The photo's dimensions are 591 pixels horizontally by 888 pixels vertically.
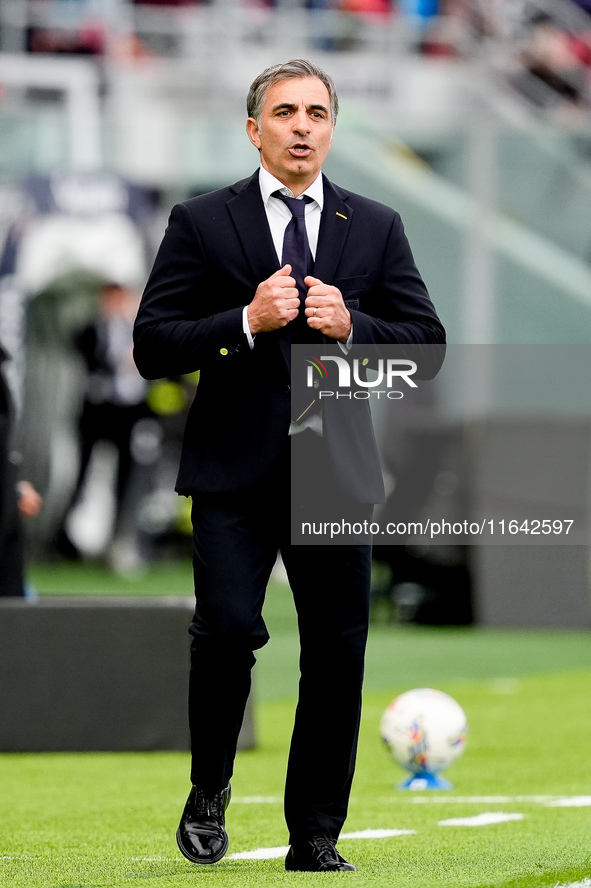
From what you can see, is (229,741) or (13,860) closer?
(229,741)

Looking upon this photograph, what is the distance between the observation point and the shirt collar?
4.48m

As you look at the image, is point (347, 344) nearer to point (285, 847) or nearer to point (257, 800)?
point (285, 847)

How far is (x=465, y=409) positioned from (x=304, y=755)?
9746 millimetres

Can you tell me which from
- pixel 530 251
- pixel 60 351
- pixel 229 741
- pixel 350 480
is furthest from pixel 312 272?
pixel 60 351

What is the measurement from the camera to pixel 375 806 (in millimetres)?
6438

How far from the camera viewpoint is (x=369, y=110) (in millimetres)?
19047

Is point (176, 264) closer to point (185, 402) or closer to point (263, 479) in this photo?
point (263, 479)

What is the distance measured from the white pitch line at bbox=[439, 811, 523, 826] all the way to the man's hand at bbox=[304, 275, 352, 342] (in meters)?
2.15

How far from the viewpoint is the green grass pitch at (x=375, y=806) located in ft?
14.7

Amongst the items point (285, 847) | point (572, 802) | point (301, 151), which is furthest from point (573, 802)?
point (301, 151)

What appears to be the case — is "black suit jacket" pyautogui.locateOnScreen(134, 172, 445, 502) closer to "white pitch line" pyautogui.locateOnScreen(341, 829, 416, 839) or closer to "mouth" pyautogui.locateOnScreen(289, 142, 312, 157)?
"mouth" pyautogui.locateOnScreen(289, 142, 312, 157)

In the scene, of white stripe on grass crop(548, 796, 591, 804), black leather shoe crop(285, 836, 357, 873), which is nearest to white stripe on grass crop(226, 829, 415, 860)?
black leather shoe crop(285, 836, 357, 873)

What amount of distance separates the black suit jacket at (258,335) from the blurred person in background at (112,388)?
12936 mm

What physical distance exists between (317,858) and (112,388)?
13414 millimetres
